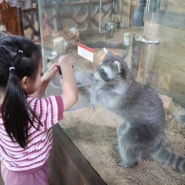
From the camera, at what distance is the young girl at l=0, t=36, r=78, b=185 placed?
2.26 ft

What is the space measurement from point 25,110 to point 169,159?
646 millimetres

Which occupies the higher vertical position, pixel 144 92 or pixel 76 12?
pixel 76 12

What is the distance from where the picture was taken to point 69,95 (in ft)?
2.69

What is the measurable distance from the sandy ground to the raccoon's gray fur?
4cm

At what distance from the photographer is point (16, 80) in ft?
2.20

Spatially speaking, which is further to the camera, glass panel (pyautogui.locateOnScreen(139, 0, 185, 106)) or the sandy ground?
glass panel (pyautogui.locateOnScreen(139, 0, 185, 106))

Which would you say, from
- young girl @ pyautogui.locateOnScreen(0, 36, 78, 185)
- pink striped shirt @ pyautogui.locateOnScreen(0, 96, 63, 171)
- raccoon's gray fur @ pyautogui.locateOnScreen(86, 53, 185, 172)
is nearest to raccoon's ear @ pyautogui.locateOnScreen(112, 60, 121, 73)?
raccoon's gray fur @ pyautogui.locateOnScreen(86, 53, 185, 172)

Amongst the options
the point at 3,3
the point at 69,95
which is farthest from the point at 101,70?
the point at 3,3

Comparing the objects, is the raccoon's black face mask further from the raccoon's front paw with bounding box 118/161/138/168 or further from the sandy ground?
the raccoon's front paw with bounding box 118/161/138/168

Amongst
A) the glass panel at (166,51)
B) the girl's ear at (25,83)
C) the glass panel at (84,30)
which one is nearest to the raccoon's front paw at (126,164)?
the glass panel at (84,30)

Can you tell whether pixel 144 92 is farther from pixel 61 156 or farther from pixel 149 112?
pixel 61 156

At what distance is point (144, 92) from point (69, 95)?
371 millimetres

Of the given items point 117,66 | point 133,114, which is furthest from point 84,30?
point 133,114

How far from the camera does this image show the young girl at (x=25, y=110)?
0.69 m
